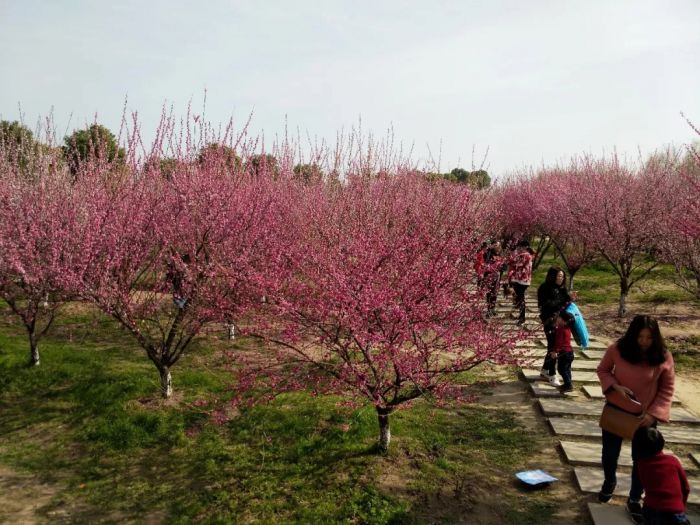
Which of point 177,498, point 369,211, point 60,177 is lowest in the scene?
point 177,498

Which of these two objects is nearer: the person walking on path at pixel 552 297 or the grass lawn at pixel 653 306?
the person walking on path at pixel 552 297

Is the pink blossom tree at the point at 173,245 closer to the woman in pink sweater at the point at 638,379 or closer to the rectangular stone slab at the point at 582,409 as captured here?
the woman in pink sweater at the point at 638,379

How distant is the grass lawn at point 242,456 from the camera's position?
4250 mm

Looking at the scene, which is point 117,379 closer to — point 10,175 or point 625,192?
point 10,175

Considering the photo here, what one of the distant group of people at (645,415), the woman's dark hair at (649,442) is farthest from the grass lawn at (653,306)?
the woman's dark hair at (649,442)

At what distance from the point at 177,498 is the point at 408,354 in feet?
8.25

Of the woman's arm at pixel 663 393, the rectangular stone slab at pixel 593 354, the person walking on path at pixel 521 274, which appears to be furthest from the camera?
the person walking on path at pixel 521 274

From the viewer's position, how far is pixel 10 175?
795 cm

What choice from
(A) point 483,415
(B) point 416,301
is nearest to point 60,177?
(B) point 416,301

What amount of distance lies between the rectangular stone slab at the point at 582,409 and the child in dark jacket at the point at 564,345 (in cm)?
34

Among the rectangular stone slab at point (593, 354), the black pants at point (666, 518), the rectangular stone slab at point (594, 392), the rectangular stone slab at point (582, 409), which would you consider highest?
the black pants at point (666, 518)

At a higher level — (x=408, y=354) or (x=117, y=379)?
(x=408, y=354)

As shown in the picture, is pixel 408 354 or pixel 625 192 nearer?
pixel 408 354

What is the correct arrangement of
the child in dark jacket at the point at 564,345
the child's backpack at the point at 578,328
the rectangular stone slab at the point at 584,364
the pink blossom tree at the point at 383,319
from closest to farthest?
the pink blossom tree at the point at 383,319
the child's backpack at the point at 578,328
the child in dark jacket at the point at 564,345
the rectangular stone slab at the point at 584,364
